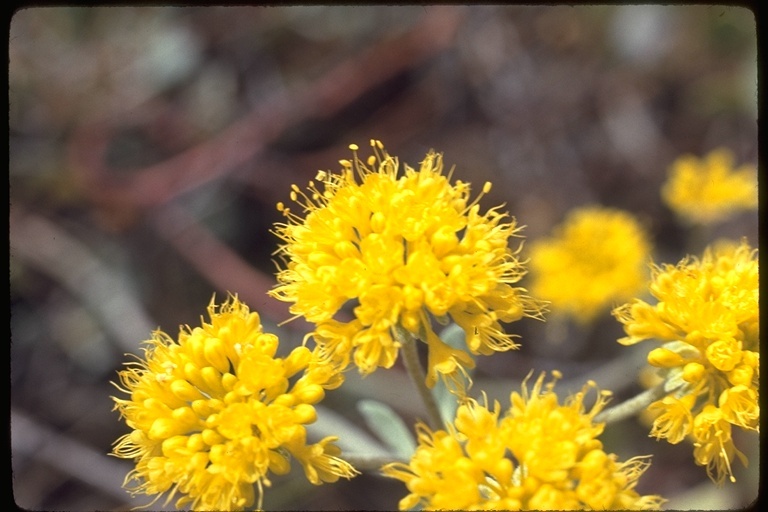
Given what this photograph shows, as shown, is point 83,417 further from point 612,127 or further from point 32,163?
point 612,127

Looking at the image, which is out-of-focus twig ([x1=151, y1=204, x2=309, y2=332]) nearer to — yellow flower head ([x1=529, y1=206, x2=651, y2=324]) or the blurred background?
the blurred background

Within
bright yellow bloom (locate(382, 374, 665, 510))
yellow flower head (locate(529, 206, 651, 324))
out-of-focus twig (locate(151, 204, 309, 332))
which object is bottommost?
bright yellow bloom (locate(382, 374, 665, 510))

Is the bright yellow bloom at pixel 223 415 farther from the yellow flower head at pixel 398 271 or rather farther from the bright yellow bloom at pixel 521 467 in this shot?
the bright yellow bloom at pixel 521 467

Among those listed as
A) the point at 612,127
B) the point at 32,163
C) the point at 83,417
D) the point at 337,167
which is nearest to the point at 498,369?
the point at 337,167

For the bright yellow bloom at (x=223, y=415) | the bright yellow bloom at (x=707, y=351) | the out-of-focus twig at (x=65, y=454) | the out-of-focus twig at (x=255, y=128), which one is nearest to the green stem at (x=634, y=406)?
the bright yellow bloom at (x=707, y=351)

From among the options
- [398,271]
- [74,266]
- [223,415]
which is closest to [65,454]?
[74,266]

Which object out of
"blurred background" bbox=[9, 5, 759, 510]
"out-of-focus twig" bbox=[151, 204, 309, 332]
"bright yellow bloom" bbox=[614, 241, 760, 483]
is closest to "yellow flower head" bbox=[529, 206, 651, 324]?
"blurred background" bbox=[9, 5, 759, 510]
